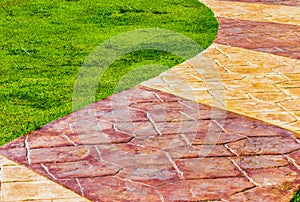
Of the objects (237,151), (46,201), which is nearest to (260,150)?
(237,151)

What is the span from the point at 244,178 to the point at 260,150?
0.59m

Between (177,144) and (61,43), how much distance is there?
149 inches

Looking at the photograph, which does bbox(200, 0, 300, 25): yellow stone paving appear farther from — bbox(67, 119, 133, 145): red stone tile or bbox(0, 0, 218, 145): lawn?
bbox(67, 119, 133, 145): red stone tile

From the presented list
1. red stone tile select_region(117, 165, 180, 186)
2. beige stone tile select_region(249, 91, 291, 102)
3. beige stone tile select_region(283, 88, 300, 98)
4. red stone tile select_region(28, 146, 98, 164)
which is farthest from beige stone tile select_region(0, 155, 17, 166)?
beige stone tile select_region(283, 88, 300, 98)

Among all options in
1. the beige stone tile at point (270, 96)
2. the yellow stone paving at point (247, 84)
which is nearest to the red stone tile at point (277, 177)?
the yellow stone paving at point (247, 84)

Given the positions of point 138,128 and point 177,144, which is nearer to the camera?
point 177,144

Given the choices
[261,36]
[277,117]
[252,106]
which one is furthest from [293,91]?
[261,36]

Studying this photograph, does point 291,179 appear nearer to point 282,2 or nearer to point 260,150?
point 260,150

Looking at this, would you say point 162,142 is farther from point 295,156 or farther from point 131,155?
point 295,156

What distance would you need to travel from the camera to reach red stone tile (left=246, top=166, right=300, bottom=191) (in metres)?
5.00

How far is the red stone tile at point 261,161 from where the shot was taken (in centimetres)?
534

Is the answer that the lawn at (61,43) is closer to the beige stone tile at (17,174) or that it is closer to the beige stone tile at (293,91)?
the beige stone tile at (17,174)

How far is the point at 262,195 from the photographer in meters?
4.84

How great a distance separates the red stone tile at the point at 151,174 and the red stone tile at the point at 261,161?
57 cm
